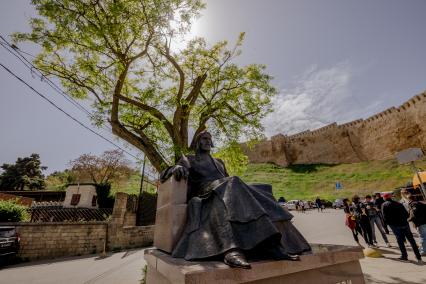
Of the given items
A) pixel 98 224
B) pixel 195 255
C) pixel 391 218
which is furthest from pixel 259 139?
pixel 98 224

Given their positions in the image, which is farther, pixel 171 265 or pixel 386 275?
pixel 386 275

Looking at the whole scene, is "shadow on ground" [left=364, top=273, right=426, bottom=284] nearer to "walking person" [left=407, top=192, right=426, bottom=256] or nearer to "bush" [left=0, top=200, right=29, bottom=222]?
"walking person" [left=407, top=192, right=426, bottom=256]

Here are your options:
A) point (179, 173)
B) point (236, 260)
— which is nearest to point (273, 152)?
point (179, 173)

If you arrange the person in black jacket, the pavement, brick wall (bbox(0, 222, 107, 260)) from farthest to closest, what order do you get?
brick wall (bbox(0, 222, 107, 260)) → the person in black jacket → the pavement

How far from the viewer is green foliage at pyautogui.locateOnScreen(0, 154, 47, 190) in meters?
38.5

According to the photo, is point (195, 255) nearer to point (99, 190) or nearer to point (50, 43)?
point (50, 43)

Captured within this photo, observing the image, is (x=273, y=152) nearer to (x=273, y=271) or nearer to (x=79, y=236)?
(x=79, y=236)

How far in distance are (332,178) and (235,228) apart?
40.6 meters

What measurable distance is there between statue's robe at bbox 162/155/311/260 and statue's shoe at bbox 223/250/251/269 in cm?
8

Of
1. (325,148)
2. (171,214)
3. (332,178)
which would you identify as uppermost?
(325,148)

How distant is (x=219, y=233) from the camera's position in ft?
7.99

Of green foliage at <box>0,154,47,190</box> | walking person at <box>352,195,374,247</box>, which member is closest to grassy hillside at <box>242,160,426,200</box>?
walking person at <box>352,195,374,247</box>

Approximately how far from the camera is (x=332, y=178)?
3741cm

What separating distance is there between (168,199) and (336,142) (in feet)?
165
